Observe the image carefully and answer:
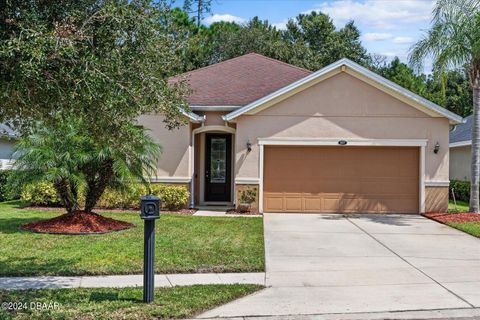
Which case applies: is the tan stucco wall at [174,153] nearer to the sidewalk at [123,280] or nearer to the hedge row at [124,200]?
the hedge row at [124,200]

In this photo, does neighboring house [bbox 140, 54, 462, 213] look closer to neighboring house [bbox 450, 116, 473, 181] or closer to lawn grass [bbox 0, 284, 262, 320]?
neighboring house [bbox 450, 116, 473, 181]

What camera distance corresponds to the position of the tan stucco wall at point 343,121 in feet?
53.9

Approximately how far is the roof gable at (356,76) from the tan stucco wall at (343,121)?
0.17 metres

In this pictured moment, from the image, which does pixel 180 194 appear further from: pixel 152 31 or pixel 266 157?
pixel 152 31

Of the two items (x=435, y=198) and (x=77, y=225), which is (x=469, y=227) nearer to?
(x=435, y=198)

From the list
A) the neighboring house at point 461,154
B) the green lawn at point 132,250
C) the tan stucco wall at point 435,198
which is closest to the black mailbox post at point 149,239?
the green lawn at point 132,250

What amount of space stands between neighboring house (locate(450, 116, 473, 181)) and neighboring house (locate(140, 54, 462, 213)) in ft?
23.6

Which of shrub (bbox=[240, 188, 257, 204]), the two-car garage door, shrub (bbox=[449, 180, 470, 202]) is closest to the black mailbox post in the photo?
shrub (bbox=[240, 188, 257, 204])

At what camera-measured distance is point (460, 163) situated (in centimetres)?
2477

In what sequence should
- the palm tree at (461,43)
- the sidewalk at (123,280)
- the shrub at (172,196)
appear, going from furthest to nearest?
1. the shrub at (172,196)
2. the palm tree at (461,43)
3. the sidewalk at (123,280)

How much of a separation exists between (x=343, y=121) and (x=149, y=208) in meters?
11.3

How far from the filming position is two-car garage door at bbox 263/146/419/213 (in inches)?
658

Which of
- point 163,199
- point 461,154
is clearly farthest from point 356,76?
point 461,154

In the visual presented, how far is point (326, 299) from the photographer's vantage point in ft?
22.8
